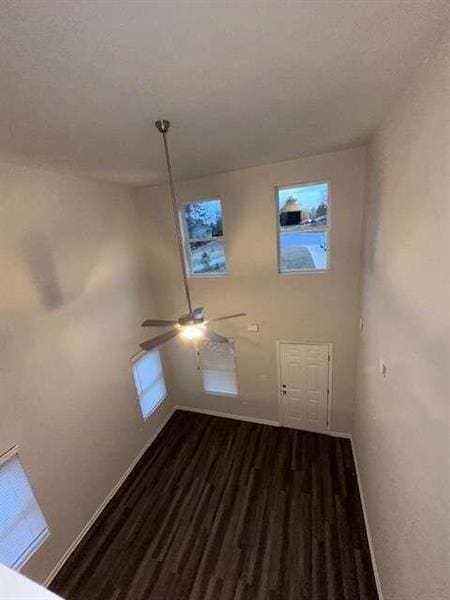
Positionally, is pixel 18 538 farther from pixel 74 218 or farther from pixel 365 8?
Answer: pixel 365 8

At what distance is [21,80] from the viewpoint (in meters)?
1.46

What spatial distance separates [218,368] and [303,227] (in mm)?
3106

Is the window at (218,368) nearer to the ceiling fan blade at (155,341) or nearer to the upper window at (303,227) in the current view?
the upper window at (303,227)

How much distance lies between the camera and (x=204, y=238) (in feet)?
15.7

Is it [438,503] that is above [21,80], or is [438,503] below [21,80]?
below

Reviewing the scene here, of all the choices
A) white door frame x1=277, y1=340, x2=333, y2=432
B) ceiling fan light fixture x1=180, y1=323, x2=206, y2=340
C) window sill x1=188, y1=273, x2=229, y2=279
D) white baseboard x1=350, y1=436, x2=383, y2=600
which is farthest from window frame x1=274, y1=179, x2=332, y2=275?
white baseboard x1=350, y1=436, x2=383, y2=600

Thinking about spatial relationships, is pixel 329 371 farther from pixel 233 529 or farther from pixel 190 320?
pixel 190 320

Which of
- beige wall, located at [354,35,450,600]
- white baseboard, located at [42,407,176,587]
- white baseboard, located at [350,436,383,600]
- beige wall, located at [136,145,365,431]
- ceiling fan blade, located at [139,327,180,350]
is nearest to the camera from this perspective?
beige wall, located at [354,35,450,600]

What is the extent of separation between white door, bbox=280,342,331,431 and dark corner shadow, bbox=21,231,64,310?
139 inches

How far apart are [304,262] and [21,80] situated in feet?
12.5

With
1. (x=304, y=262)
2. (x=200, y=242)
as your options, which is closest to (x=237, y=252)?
(x=200, y=242)

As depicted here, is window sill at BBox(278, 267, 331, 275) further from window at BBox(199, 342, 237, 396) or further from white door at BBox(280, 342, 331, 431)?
window at BBox(199, 342, 237, 396)

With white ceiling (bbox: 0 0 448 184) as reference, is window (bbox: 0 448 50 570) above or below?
below

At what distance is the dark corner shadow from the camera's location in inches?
118
